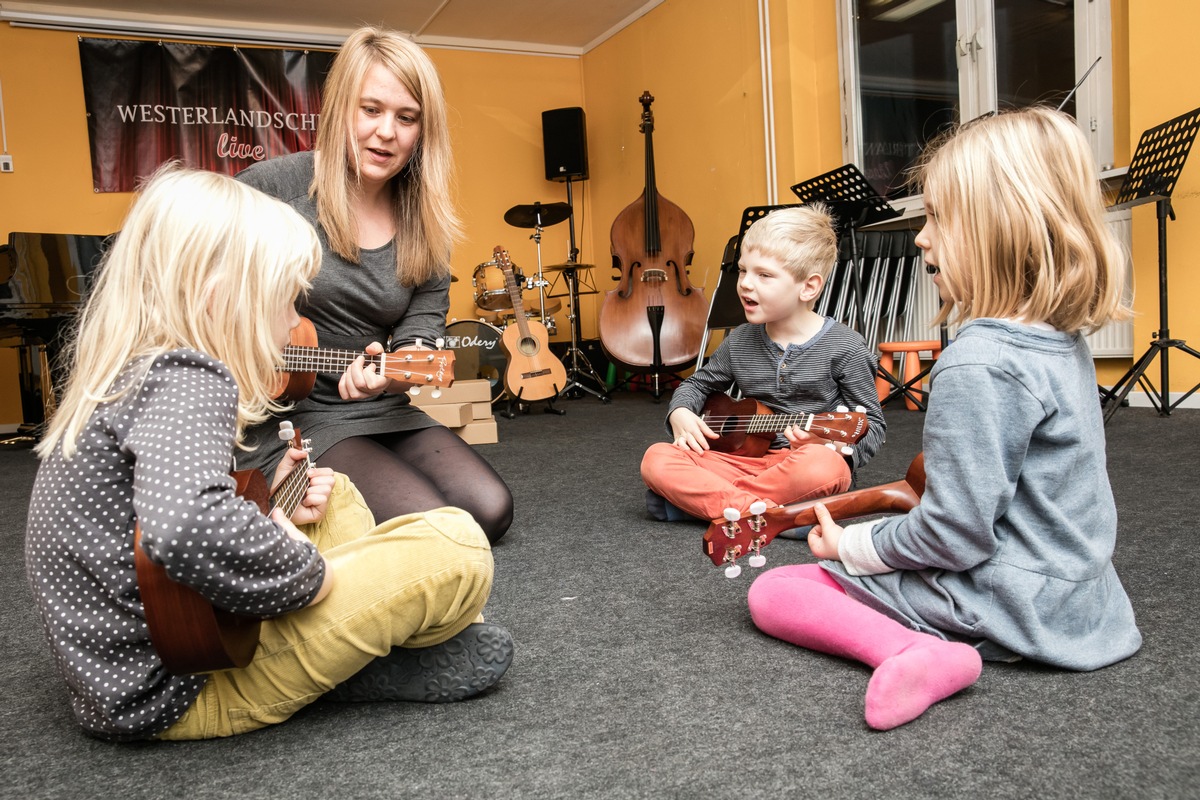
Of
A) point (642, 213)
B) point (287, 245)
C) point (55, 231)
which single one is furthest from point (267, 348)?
point (55, 231)

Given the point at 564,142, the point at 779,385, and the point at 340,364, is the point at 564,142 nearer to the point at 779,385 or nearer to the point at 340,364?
the point at 779,385

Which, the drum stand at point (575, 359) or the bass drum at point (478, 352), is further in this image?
the drum stand at point (575, 359)

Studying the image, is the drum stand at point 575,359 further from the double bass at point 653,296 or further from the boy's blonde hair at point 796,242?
the boy's blonde hair at point 796,242

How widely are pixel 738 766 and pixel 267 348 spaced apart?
0.70 meters

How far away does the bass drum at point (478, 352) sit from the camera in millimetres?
5402

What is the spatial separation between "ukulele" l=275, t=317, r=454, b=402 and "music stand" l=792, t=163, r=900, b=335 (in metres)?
2.47

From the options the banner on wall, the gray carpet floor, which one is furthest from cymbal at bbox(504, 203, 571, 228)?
the gray carpet floor

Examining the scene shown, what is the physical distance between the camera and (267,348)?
3.50 ft

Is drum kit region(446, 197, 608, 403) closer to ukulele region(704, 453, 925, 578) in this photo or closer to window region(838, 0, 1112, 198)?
window region(838, 0, 1112, 198)

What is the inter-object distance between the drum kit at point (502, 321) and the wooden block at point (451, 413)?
1.47 meters

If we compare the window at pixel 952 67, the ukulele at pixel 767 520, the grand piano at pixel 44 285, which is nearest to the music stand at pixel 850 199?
the window at pixel 952 67

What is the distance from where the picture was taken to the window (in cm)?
387

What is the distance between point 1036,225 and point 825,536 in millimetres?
460

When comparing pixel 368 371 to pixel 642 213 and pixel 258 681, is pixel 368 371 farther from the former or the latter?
pixel 642 213
